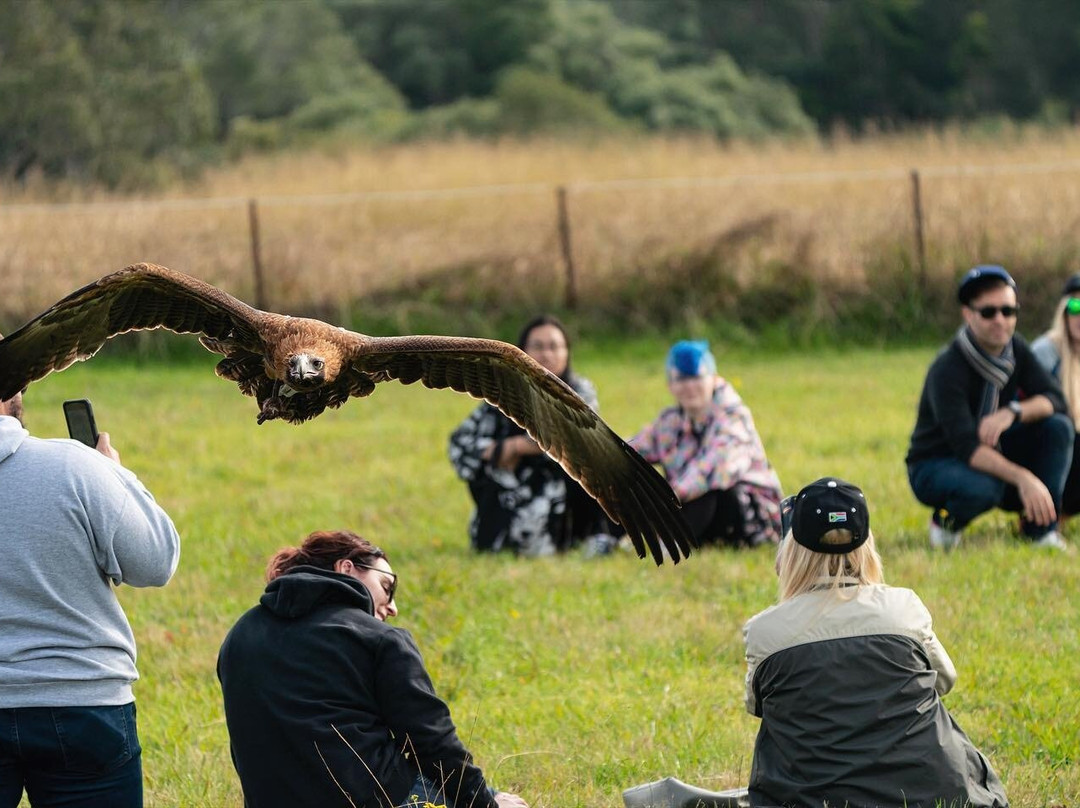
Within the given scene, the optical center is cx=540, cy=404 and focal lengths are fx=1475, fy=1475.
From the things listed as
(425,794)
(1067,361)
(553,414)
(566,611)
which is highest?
(553,414)

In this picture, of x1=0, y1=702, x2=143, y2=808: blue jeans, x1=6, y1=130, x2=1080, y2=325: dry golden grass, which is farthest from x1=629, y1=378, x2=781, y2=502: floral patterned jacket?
x1=6, y1=130, x2=1080, y2=325: dry golden grass

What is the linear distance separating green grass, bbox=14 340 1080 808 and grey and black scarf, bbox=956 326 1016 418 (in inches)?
29.6

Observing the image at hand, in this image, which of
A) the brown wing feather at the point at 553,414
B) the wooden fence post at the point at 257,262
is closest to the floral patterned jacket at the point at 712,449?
the brown wing feather at the point at 553,414

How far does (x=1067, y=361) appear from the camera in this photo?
26.7ft

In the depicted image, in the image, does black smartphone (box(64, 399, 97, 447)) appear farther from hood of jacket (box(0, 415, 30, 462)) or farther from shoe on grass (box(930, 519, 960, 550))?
shoe on grass (box(930, 519, 960, 550))

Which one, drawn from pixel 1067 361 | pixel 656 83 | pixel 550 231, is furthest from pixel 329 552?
pixel 656 83

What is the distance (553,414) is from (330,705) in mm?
1799

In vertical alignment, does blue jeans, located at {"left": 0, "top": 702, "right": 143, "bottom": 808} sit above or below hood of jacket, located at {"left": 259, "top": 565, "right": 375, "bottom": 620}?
below

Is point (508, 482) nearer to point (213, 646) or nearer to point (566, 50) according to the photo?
point (213, 646)

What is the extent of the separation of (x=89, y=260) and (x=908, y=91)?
3482cm

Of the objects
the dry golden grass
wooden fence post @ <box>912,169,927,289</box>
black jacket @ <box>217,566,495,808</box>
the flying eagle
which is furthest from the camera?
the dry golden grass

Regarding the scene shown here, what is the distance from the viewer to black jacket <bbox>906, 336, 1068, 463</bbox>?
7605 mm

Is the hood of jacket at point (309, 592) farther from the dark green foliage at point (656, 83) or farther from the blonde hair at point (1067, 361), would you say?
the dark green foliage at point (656, 83)

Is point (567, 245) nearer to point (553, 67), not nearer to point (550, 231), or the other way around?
point (550, 231)
